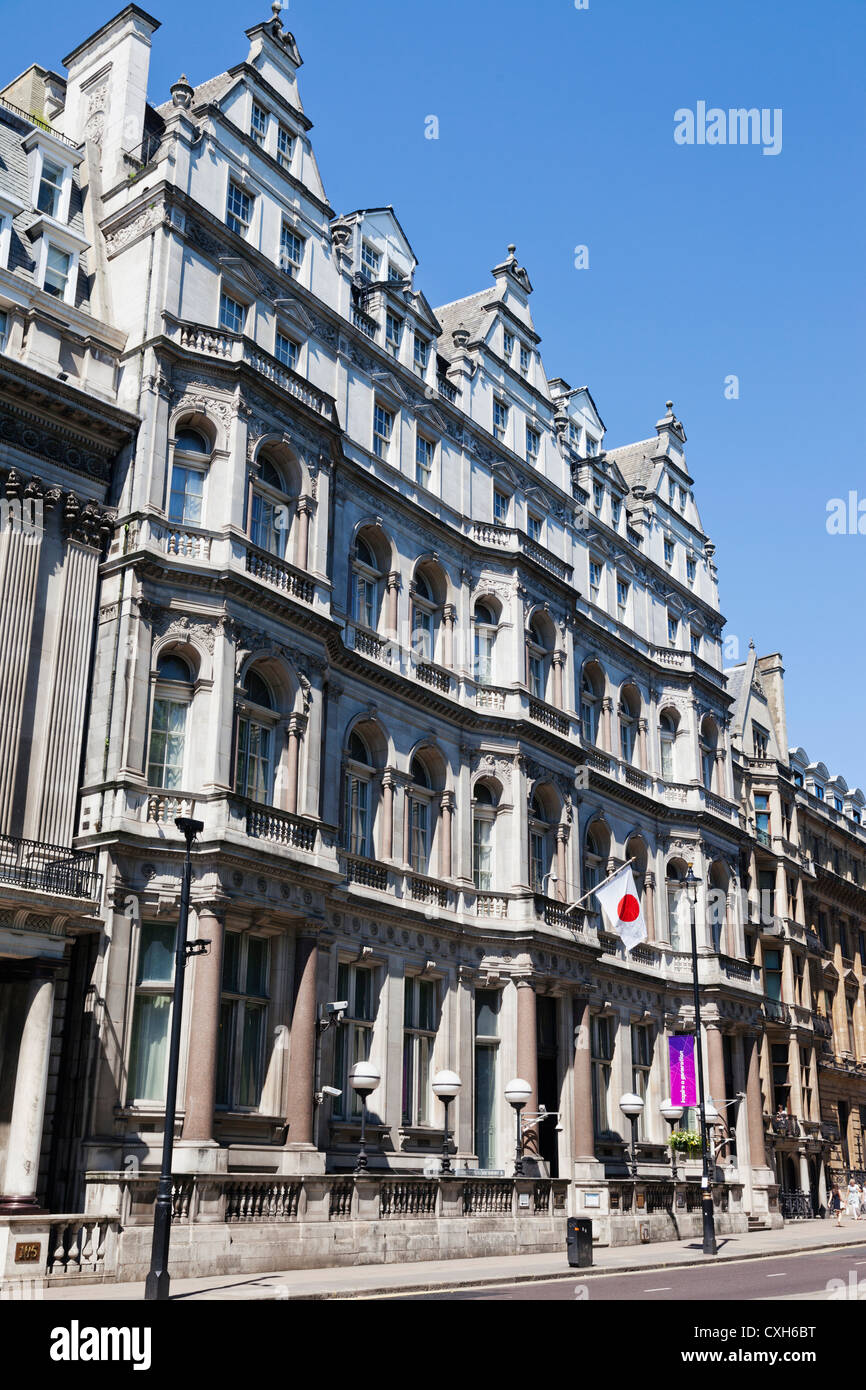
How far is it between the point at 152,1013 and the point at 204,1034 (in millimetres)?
1469

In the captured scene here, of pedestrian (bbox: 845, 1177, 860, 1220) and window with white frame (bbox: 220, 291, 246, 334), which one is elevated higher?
window with white frame (bbox: 220, 291, 246, 334)

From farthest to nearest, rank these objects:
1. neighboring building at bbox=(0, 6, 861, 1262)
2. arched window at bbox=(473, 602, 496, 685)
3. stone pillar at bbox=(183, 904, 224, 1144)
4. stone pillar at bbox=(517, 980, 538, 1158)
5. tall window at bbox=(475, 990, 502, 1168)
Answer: arched window at bbox=(473, 602, 496, 685) → tall window at bbox=(475, 990, 502, 1168) → stone pillar at bbox=(517, 980, 538, 1158) → neighboring building at bbox=(0, 6, 861, 1262) → stone pillar at bbox=(183, 904, 224, 1144)

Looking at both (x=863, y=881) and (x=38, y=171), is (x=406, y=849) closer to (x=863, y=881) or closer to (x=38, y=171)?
(x=38, y=171)

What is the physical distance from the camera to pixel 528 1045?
1469 inches

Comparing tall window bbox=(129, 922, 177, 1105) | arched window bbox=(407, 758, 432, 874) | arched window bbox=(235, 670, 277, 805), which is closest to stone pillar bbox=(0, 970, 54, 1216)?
tall window bbox=(129, 922, 177, 1105)

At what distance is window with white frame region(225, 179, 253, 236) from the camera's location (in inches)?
1395

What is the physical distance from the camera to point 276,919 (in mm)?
29875

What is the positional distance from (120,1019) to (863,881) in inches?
2347

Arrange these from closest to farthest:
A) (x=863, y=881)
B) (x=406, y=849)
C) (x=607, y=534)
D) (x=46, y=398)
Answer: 1. (x=46, y=398)
2. (x=406, y=849)
3. (x=607, y=534)
4. (x=863, y=881)

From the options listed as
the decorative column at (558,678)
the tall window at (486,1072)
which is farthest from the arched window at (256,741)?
the decorative column at (558,678)

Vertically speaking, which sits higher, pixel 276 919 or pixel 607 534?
pixel 607 534

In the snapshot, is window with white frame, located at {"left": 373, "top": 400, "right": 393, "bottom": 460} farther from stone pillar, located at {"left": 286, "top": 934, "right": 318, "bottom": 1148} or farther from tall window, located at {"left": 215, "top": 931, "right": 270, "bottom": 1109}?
tall window, located at {"left": 215, "top": 931, "right": 270, "bottom": 1109}

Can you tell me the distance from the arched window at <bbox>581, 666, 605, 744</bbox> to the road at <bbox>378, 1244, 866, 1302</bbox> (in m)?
20.4

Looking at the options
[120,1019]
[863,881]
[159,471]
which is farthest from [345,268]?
[863,881]
